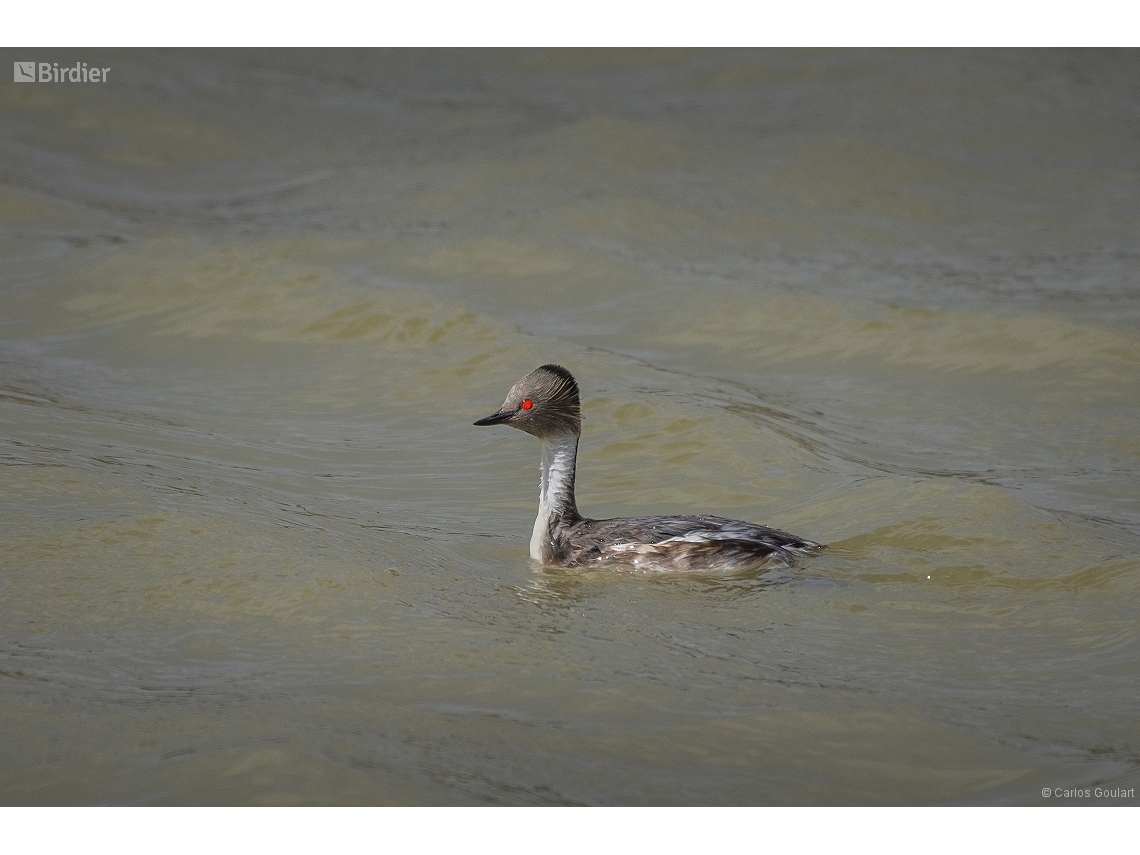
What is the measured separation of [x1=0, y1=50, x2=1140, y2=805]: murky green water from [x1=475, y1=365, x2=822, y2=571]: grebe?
13 cm

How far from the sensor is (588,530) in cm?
861

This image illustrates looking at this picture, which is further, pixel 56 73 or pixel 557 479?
pixel 56 73

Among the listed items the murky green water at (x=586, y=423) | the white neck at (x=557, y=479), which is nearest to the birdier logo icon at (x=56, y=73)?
the murky green water at (x=586, y=423)

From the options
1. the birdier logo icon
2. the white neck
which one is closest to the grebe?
the white neck

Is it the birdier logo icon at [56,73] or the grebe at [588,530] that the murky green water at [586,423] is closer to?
the grebe at [588,530]

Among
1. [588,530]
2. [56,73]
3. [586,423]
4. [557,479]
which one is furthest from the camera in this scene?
[56,73]

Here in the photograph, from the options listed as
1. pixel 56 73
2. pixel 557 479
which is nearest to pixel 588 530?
pixel 557 479

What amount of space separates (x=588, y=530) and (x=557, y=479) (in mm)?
407

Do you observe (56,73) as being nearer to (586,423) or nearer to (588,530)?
(586,423)

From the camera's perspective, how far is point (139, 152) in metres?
18.6

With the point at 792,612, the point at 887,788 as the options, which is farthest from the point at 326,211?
the point at 887,788

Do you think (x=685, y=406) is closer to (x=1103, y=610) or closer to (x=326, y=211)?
(x=1103, y=610)

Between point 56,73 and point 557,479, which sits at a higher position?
point 56,73

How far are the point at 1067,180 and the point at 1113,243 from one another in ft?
8.09
